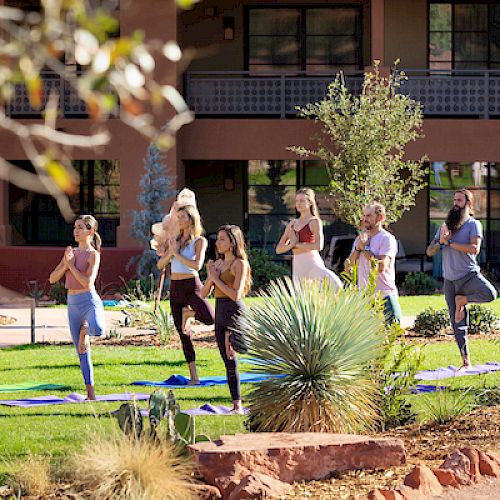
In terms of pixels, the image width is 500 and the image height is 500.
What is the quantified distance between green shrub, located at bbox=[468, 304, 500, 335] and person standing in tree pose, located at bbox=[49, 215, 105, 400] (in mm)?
6609

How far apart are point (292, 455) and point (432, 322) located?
8652 mm

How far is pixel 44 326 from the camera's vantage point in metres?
16.3

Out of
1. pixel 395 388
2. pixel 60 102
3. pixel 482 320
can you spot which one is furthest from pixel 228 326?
pixel 60 102

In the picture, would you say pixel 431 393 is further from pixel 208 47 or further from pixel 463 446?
pixel 208 47

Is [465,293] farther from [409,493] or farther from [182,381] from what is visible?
[409,493]

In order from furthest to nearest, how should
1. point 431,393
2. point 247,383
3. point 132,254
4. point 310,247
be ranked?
point 132,254
point 310,247
point 247,383
point 431,393

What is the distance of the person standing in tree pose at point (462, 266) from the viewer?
39.3 ft

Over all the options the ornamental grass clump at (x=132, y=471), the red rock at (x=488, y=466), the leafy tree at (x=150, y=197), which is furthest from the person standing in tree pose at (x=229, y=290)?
the leafy tree at (x=150, y=197)

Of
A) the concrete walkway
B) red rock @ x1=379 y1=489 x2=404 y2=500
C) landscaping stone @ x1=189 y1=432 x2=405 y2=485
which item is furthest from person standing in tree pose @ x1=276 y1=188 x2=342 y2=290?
red rock @ x1=379 y1=489 x2=404 y2=500

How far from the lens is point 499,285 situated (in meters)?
23.3

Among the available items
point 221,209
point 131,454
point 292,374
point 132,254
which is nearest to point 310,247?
point 292,374

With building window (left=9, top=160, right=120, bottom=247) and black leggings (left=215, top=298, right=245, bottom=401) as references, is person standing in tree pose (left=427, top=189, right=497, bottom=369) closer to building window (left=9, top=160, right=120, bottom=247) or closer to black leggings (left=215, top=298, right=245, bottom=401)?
black leggings (left=215, top=298, right=245, bottom=401)

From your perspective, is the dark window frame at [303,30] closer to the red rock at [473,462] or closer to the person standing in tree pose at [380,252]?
the person standing in tree pose at [380,252]

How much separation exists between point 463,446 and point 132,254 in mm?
14460
